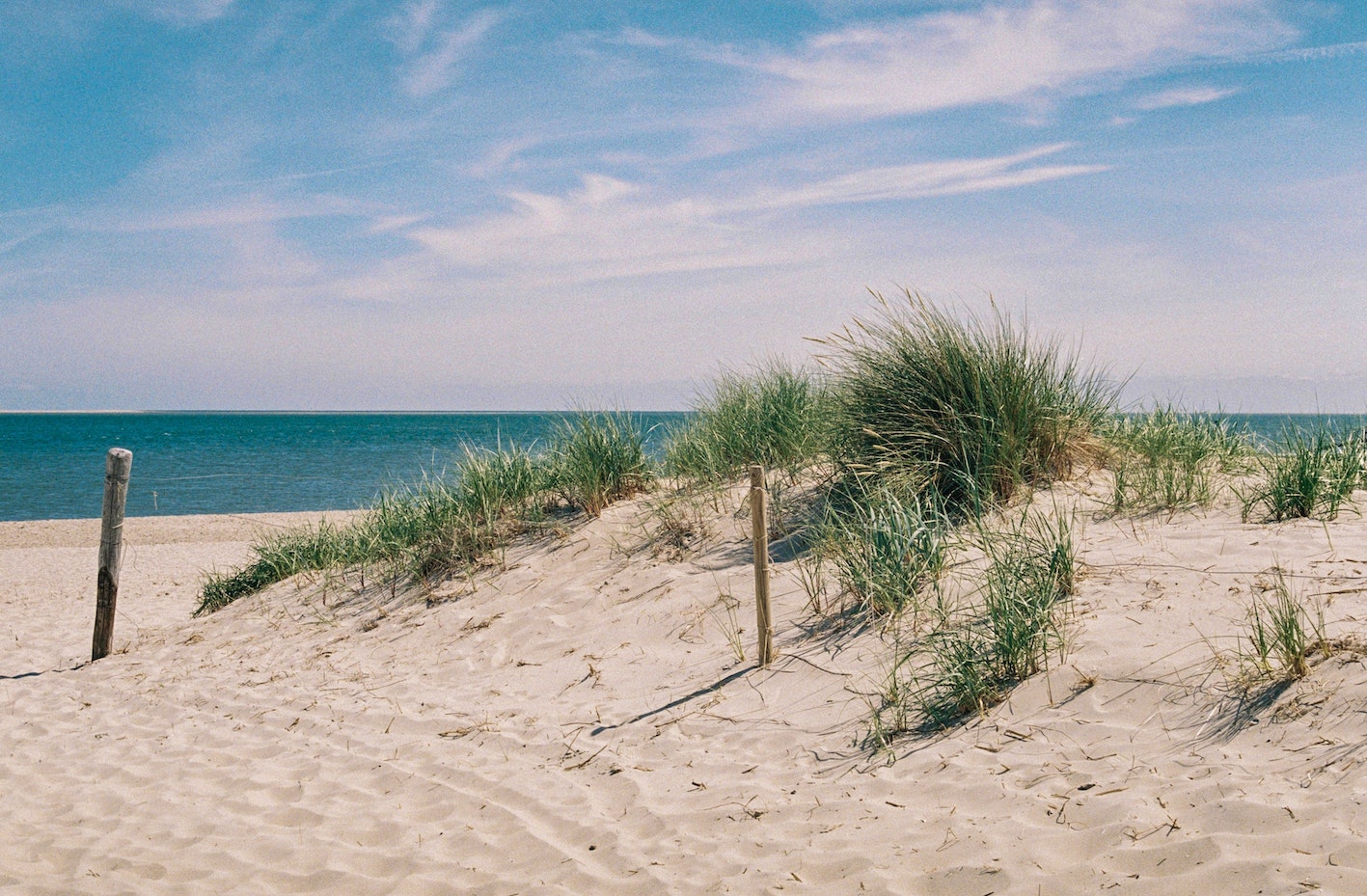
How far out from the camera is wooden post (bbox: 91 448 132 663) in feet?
26.1

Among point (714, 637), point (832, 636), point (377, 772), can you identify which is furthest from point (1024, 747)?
point (377, 772)

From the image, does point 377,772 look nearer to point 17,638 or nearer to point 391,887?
point 391,887

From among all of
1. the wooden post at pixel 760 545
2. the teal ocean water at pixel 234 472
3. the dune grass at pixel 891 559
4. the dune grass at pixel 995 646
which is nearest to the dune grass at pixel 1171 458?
the dune grass at pixel 891 559

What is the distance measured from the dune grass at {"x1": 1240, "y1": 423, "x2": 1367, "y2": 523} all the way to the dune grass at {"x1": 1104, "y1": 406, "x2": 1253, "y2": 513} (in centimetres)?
36

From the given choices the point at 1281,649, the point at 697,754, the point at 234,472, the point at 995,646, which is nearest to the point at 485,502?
the point at 697,754

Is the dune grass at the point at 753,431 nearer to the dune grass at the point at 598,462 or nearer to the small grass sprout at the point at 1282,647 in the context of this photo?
the dune grass at the point at 598,462

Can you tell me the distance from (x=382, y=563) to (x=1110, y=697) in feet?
22.3

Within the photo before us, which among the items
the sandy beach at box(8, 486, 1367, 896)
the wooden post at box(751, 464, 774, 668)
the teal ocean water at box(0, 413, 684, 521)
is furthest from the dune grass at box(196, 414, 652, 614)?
the wooden post at box(751, 464, 774, 668)

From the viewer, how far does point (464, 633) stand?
686 centimetres

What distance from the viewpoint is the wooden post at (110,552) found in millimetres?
7961

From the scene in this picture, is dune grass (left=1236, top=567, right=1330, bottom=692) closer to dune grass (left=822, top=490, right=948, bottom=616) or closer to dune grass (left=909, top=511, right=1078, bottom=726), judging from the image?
dune grass (left=909, top=511, right=1078, bottom=726)

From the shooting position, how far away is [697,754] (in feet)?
14.3

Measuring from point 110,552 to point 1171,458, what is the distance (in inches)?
359

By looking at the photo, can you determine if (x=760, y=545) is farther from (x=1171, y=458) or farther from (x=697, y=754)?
(x=1171, y=458)
